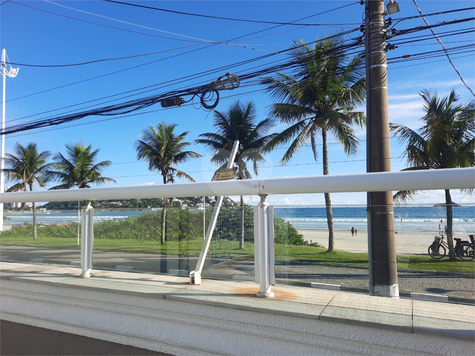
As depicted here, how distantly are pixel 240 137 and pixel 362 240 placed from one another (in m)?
16.3

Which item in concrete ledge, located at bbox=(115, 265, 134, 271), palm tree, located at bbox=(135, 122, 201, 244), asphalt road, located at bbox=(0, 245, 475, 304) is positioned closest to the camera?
asphalt road, located at bbox=(0, 245, 475, 304)

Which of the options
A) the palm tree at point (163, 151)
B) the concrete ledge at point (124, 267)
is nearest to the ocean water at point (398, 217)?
the concrete ledge at point (124, 267)

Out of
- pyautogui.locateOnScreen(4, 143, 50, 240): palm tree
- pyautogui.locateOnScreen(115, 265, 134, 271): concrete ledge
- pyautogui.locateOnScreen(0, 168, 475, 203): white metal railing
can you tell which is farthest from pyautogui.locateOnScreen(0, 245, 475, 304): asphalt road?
pyautogui.locateOnScreen(4, 143, 50, 240): palm tree

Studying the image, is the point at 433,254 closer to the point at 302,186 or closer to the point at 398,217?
the point at 398,217

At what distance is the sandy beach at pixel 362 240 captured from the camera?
11.0 feet

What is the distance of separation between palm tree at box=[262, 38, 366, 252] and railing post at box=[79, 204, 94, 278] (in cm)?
1234

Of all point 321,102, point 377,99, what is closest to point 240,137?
point 321,102

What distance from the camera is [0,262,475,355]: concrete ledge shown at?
2416 millimetres

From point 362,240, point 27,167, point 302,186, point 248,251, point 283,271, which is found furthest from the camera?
point 27,167

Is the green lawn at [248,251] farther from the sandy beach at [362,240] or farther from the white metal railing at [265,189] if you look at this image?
the white metal railing at [265,189]

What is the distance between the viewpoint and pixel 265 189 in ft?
10.5

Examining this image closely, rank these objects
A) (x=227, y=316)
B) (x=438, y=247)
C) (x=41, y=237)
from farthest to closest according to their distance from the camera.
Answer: (x=41, y=237), (x=438, y=247), (x=227, y=316)

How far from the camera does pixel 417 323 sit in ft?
7.87

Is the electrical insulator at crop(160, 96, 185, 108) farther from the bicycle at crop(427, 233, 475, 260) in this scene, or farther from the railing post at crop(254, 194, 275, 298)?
the bicycle at crop(427, 233, 475, 260)
